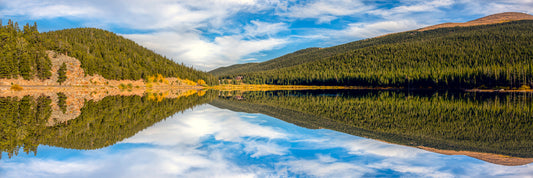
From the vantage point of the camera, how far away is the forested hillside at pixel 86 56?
265 feet

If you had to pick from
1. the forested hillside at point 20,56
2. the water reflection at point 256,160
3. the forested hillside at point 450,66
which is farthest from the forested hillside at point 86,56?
the water reflection at point 256,160

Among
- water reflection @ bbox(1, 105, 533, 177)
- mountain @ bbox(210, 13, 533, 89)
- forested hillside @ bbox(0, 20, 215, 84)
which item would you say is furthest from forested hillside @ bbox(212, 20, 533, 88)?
water reflection @ bbox(1, 105, 533, 177)

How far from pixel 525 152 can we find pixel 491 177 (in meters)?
4.40

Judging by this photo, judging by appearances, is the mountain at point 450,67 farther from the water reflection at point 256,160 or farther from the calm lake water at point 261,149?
the water reflection at point 256,160

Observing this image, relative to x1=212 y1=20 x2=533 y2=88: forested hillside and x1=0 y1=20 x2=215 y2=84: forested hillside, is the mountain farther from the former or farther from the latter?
x1=0 y1=20 x2=215 y2=84: forested hillside

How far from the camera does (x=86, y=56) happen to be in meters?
107

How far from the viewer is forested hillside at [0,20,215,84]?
8069 cm

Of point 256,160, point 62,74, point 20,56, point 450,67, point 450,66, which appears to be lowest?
point 256,160

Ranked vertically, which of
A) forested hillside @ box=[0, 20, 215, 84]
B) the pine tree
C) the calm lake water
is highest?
forested hillside @ box=[0, 20, 215, 84]

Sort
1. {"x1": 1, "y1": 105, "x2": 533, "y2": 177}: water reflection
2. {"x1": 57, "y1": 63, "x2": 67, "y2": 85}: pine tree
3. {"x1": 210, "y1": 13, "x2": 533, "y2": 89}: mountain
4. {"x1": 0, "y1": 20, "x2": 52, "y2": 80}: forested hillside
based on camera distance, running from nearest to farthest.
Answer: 1. {"x1": 1, "y1": 105, "x2": 533, "y2": 177}: water reflection
2. {"x1": 0, "y1": 20, "x2": 52, "y2": 80}: forested hillside
3. {"x1": 57, "y1": 63, "x2": 67, "y2": 85}: pine tree
4. {"x1": 210, "y1": 13, "x2": 533, "y2": 89}: mountain

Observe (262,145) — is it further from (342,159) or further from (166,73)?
(166,73)

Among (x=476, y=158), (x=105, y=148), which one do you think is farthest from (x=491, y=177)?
(x=105, y=148)

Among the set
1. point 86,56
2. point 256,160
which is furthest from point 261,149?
point 86,56

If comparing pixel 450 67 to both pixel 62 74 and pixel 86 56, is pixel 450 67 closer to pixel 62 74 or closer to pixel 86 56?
pixel 86 56
